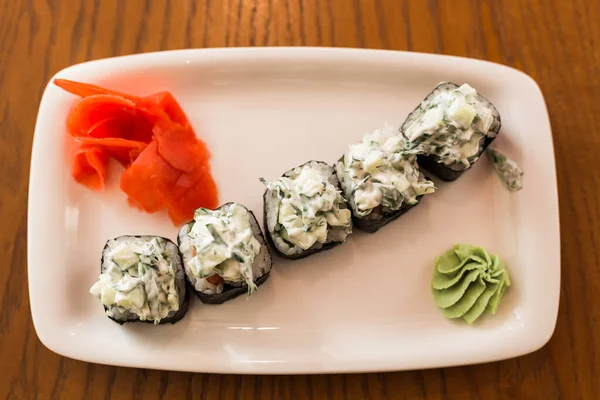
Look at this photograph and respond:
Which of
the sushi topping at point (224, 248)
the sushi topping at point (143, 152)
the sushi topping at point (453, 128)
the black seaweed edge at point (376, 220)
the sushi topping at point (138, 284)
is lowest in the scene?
the sushi topping at point (138, 284)

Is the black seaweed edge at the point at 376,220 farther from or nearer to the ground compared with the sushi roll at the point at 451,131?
nearer to the ground

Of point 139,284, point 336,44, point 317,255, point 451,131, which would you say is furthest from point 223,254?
→ point 336,44

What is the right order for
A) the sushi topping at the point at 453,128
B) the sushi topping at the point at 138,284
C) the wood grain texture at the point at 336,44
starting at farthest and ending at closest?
the wood grain texture at the point at 336,44 < the sushi topping at the point at 453,128 < the sushi topping at the point at 138,284

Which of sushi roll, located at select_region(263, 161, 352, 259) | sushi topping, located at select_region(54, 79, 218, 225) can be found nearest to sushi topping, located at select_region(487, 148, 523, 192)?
sushi roll, located at select_region(263, 161, 352, 259)

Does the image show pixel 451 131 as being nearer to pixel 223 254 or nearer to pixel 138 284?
pixel 223 254

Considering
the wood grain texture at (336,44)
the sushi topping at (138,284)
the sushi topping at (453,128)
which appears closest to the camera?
the sushi topping at (138,284)

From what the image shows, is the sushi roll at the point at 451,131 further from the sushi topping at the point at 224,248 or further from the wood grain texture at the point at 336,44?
the sushi topping at the point at 224,248

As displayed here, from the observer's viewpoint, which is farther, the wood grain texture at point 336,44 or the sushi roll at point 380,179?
the wood grain texture at point 336,44

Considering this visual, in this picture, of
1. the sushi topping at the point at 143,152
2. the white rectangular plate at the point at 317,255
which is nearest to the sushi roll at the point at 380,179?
the white rectangular plate at the point at 317,255

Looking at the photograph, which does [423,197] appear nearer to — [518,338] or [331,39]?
[518,338]
